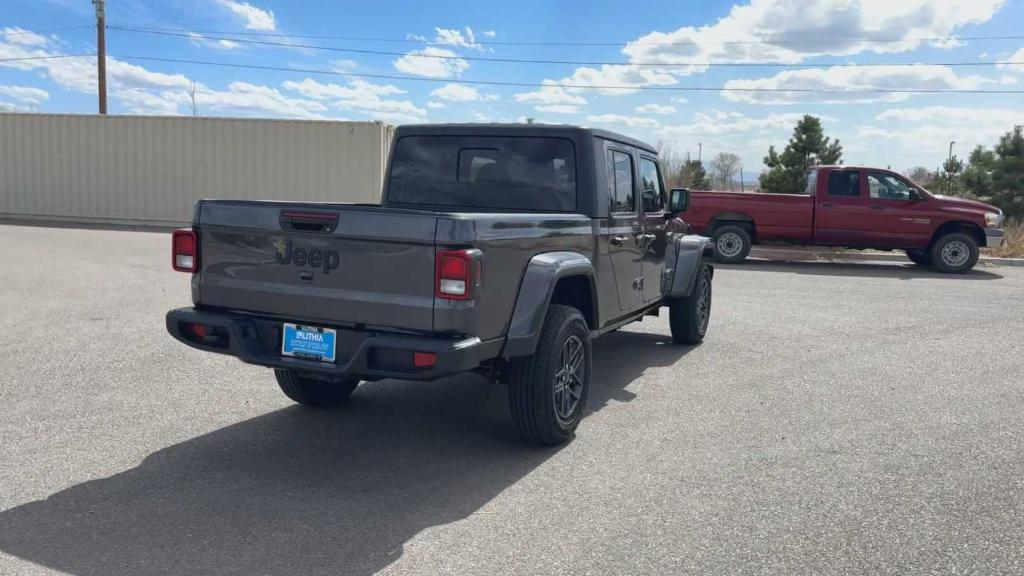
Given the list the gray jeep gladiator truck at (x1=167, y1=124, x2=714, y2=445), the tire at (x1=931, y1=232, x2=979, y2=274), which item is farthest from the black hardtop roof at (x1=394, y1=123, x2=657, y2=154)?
the tire at (x1=931, y1=232, x2=979, y2=274)

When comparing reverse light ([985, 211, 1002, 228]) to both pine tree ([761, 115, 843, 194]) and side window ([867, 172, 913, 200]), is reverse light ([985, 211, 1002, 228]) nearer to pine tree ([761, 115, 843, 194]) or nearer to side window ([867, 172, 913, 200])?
side window ([867, 172, 913, 200])

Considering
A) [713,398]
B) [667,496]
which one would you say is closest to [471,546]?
[667,496]

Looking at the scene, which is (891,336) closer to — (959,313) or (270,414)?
(959,313)

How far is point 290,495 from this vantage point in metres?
4.24

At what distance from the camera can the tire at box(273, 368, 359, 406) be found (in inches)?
222

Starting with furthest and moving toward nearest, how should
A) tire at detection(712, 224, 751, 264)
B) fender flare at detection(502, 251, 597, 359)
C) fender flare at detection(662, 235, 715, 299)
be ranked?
tire at detection(712, 224, 751, 264), fender flare at detection(662, 235, 715, 299), fender flare at detection(502, 251, 597, 359)

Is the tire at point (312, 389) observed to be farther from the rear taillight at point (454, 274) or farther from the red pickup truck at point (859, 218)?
the red pickup truck at point (859, 218)

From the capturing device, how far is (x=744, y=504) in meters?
4.20

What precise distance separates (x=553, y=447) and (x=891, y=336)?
543 centimetres

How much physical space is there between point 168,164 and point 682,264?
20.9m

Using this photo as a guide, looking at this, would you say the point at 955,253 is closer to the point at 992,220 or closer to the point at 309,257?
the point at 992,220

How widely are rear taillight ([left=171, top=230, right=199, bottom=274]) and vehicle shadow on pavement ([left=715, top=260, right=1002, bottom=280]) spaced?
12.6 meters

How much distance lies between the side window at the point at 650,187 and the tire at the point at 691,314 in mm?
1041

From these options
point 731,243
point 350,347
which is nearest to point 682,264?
point 350,347
